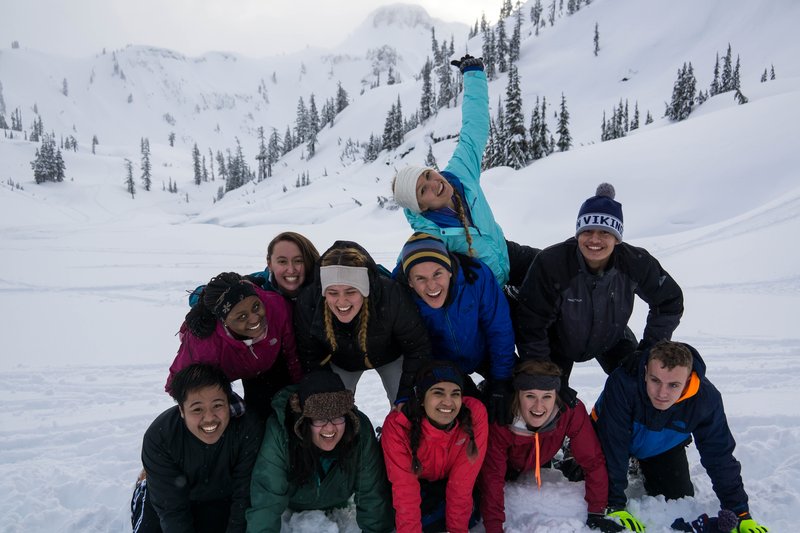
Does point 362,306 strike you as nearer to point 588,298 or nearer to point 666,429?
point 588,298

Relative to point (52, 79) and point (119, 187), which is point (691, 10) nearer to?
point (119, 187)

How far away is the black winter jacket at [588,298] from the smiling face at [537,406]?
380mm

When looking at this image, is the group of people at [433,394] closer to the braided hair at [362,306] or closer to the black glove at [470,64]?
the braided hair at [362,306]

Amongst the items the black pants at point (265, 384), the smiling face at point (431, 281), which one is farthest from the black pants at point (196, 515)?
the smiling face at point (431, 281)

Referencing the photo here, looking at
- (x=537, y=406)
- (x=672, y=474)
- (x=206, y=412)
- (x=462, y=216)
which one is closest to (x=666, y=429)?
(x=672, y=474)

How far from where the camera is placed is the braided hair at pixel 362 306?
9.53ft

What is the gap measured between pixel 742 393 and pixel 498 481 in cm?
328

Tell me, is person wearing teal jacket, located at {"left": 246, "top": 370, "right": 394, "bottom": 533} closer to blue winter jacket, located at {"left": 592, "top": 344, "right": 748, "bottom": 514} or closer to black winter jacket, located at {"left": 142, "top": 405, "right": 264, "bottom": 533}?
black winter jacket, located at {"left": 142, "top": 405, "right": 264, "bottom": 533}

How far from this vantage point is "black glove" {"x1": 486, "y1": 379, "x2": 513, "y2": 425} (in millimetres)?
3041

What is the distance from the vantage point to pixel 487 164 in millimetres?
35000

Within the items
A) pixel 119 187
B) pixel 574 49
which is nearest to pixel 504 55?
pixel 574 49

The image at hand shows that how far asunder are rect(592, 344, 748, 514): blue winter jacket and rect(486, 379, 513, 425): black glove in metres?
0.73

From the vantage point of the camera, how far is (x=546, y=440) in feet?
10.4

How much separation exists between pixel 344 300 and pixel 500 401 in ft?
4.19
